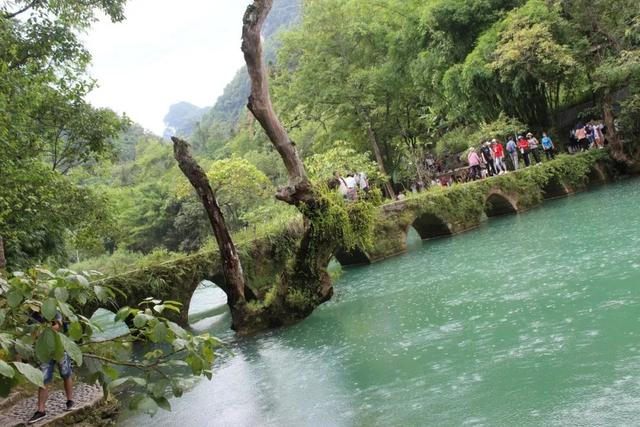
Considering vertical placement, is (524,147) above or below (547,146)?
above

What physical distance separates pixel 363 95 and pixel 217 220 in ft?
66.9

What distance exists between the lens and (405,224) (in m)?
19.2

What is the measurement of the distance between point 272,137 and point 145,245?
127ft

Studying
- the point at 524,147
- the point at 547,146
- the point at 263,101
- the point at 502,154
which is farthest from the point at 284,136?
the point at 547,146

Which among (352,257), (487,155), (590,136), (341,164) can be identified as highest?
(341,164)

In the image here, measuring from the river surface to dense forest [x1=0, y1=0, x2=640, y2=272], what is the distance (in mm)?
5471

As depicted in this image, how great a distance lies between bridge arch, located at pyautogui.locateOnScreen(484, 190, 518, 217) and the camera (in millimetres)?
21894

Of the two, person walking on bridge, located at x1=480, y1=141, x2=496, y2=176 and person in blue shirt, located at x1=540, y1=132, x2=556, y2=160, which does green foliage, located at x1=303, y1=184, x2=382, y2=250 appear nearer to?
person walking on bridge, located at x1=480, y1=141, x2=496, y2=176

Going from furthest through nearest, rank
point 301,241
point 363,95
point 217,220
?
point 363,95 → point 301,241 → point 217,220

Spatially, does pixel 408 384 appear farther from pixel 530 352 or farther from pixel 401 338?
pixel 401 338

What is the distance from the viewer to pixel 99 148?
48.3 ft

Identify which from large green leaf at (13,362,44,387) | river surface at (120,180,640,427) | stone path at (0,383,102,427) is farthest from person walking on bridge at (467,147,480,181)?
large green leaf at (13,362,44,387)

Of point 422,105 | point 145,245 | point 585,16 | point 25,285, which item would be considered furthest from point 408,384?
point 145,245

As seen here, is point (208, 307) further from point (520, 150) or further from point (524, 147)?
point (520, 150)
